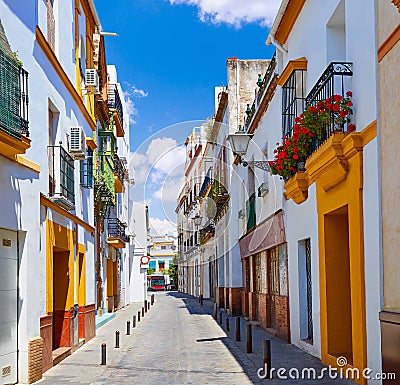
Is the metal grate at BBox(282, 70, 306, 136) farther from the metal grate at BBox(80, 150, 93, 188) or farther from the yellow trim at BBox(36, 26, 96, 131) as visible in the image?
the metal grate at BBox(80, 150, 93, 188)

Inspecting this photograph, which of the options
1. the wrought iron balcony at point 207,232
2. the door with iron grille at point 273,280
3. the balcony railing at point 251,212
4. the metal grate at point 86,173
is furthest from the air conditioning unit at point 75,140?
the wrought iron balcony at point 207,232

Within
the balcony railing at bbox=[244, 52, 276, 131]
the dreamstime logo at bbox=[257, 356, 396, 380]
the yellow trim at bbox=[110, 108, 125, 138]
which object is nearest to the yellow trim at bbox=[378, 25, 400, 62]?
the dreamstime logo at bbox=[257, 356, 396, 380]

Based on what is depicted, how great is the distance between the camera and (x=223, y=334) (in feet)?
72.3

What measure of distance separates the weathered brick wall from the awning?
7846 millimetres

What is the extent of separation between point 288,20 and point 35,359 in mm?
9494

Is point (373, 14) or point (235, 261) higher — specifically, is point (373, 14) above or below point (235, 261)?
above

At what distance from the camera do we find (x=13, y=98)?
34.0 feet

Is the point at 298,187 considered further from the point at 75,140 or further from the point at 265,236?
the point at 265,236

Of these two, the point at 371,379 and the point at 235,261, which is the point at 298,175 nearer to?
the point at 371,379

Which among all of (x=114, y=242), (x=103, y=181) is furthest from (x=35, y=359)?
(x=114, y=242)

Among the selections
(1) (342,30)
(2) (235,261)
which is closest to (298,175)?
(1) (342,30)

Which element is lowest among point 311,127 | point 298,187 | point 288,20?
point 298,187

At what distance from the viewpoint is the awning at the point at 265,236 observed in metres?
18.6

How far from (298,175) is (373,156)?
15.2ft
